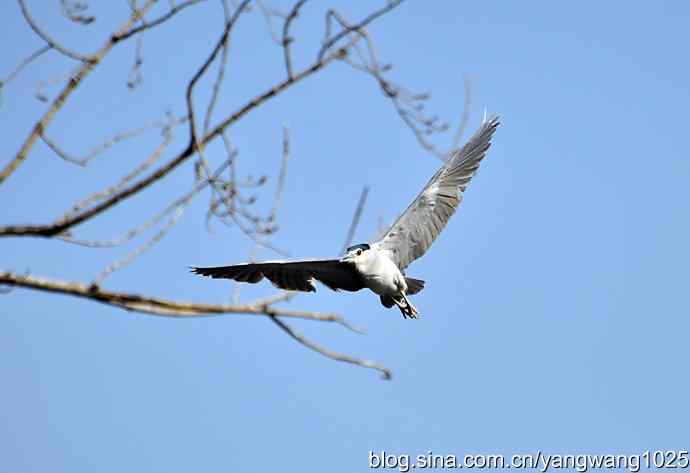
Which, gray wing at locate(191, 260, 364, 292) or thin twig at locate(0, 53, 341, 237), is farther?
gray wing at locate(191, 260, 364, 292)

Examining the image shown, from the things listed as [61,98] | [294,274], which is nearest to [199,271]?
[294,274]

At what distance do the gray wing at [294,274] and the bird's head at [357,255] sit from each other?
0.42 feet

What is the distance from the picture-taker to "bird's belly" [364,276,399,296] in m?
7.44

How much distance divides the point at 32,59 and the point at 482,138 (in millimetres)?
5807

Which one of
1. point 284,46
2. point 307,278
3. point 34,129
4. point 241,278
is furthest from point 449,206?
point 34,129

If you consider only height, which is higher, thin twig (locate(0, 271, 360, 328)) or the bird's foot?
the bird's foot

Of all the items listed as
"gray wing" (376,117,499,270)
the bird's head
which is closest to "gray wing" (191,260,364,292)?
the bird's head

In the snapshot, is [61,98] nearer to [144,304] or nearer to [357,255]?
[144,304]

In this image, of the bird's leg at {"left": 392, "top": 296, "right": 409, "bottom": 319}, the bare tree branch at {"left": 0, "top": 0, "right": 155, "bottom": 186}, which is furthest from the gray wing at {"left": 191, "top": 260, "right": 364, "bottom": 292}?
the bare tree branch at {"left": 0, "top": 0, "right": 155, "bottom": 186}

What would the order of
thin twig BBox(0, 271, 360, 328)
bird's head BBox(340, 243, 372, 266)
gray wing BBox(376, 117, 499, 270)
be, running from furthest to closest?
1. gray wing BBox(376, 117, 499, 270)
2. bird's head BBox(340, 243, 372, 266)
3. thin twig BBox(0, 271, 360, 328)

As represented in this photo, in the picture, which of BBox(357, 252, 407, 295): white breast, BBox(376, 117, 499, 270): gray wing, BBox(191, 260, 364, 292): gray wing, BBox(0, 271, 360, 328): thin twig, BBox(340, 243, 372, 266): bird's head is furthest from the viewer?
BBox(376, 117, 499, 270): gray wing

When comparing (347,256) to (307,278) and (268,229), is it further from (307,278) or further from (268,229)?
(268,229)

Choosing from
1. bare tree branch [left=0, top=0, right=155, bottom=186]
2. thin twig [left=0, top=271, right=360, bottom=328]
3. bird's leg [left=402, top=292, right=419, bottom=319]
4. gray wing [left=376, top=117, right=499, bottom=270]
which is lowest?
thin twig [left=0, top=271, right=360, bottom=328]

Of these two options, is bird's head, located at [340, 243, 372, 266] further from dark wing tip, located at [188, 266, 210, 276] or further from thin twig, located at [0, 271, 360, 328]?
thin twig, located at [0, 271, 360, 328]
